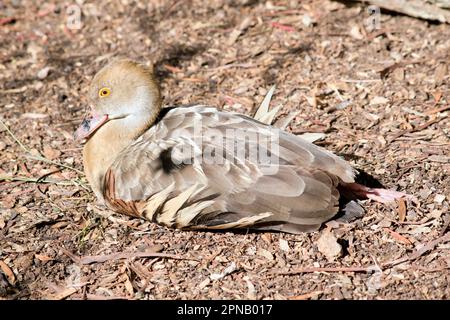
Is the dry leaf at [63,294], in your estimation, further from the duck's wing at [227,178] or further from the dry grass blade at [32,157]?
the dry grass blade at [32,157]

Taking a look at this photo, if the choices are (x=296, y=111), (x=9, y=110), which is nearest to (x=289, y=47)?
(x=296, y=111)

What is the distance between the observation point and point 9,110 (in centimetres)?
678

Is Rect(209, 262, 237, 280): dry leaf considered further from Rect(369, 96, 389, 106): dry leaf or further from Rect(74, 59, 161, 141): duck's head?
Rect(369, 96, 389, 106): dry leaf

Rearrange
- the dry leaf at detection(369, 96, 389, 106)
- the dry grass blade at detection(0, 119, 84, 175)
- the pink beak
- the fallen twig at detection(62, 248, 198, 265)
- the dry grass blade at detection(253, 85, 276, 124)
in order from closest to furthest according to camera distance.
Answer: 1. the fallen twig at detection(62, 248, 198, 265)
2. the pink beak
3. the dry grass blade at detection(0, 119, 84, 175)
4. the dry grass blade at detection(253, 85, 276, 124)
5. the dry leaf at detection(369, 96, 389, 106)

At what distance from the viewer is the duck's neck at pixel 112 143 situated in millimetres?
5512

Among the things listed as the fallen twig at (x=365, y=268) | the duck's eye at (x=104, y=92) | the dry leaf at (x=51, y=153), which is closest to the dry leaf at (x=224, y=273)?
the fallen twig at (x=365, y=268)

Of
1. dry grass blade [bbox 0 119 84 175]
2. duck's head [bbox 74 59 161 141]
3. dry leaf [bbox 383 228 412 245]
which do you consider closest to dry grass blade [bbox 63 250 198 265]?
duck's head [bbox 74 59 161 141]

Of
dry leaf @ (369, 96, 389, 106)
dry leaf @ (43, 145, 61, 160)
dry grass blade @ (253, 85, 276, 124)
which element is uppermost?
dry grass blade @ (253, 85, 276, 124)

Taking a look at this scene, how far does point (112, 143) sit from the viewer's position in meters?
5.56

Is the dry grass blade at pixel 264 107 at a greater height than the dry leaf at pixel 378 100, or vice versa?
the dry grass blade at pixel 264 107

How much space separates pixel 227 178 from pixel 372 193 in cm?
116

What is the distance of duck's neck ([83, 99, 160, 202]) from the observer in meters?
5.51

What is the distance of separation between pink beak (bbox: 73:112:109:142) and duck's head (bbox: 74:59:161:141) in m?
0.14

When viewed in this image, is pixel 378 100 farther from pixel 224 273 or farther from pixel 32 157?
pixel 32 157
